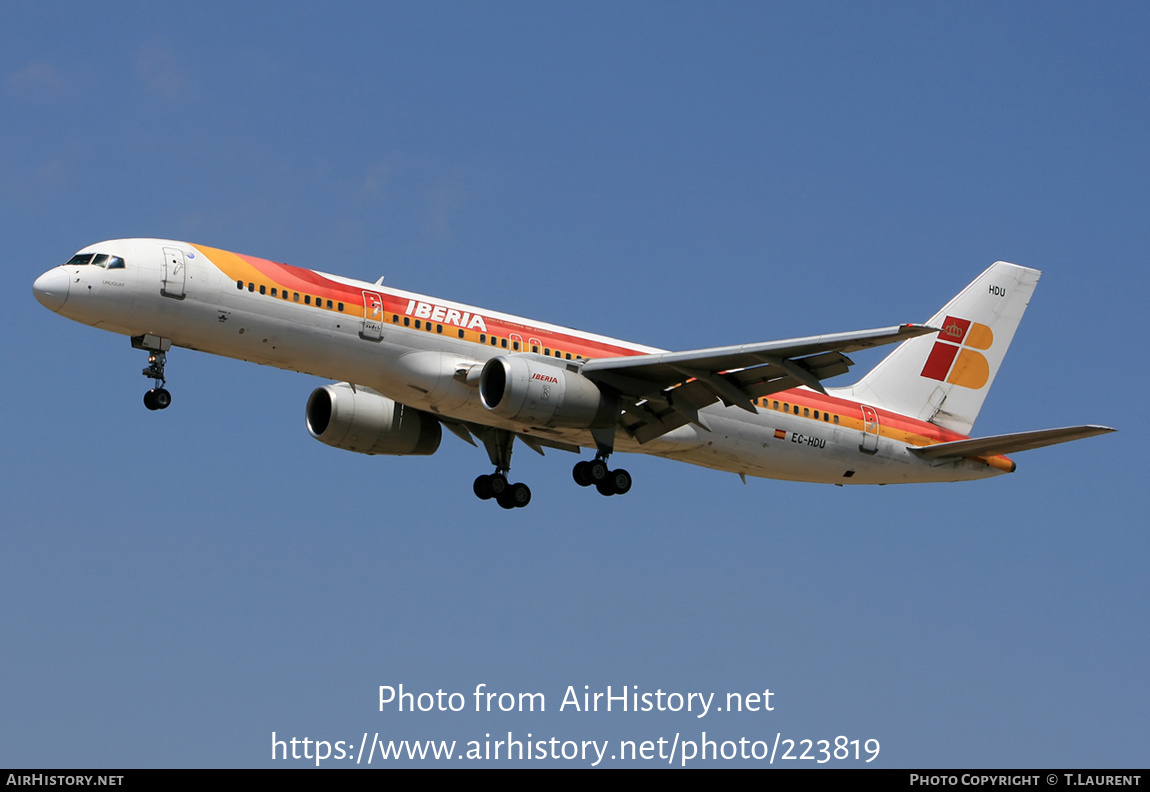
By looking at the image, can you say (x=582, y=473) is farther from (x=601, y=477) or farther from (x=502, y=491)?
(x=502, y=491)

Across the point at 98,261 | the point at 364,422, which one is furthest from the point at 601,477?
the point at 98,261

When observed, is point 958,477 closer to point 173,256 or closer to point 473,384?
point 473,384

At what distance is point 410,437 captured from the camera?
1547 inches

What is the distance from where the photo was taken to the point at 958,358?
143ft

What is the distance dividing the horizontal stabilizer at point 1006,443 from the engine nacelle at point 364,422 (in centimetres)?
1381

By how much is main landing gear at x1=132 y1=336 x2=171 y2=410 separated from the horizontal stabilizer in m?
20.2

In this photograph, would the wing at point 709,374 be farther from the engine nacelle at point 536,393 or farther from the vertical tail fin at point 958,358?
the vertical tail fin at point 958,358

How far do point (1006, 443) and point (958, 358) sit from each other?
20.8ft

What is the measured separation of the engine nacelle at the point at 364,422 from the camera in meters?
38.5

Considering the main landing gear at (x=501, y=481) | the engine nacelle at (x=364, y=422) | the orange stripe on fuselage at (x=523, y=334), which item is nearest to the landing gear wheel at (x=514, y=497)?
the main landing gear at (x=501, y=481)

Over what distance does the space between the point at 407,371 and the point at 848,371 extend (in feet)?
33.4
